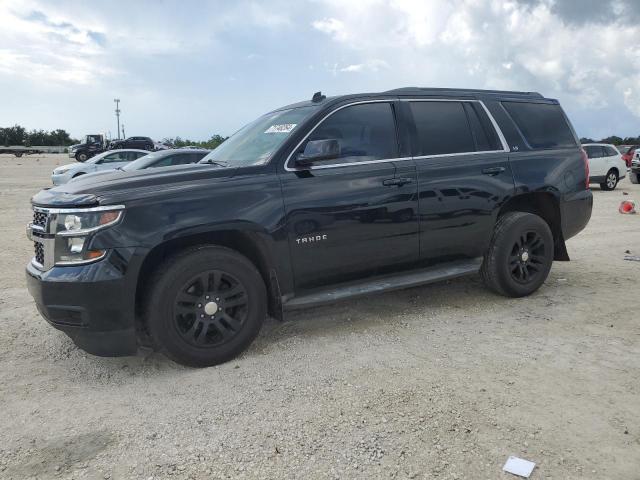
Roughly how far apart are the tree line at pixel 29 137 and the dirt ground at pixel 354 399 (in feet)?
270

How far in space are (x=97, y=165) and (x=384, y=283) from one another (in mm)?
16315

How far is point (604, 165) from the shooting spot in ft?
58.0

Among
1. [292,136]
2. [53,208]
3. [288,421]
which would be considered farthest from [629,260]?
[53,208]

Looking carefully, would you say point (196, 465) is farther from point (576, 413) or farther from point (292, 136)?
point (292, 136)

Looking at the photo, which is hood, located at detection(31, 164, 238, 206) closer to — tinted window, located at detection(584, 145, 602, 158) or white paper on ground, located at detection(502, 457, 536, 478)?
white paper on ground, located at detection(502, 457, 536, 478)

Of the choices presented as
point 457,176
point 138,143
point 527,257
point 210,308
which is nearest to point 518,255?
point 527,257

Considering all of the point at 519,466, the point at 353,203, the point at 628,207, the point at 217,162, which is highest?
the point at 217,162

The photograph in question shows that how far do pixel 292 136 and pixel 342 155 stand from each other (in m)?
0.43

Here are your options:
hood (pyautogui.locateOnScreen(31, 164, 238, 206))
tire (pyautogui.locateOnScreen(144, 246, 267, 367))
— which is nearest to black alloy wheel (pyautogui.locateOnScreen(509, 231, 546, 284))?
tire (pyautogui.locateOnScreen(144, 246, 267, 367))

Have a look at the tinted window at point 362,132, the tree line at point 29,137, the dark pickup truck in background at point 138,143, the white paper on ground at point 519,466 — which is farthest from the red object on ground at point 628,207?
the tree line at point 29,137

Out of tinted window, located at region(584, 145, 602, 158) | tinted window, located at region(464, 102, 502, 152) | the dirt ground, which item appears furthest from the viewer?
tinted window, located at region(584, 145, 602, 158)

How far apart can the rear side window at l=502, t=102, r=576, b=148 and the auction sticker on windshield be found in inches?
91.1

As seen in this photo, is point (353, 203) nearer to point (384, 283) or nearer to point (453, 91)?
point (384, 283)

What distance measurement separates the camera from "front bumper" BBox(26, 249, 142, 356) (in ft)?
10.9
